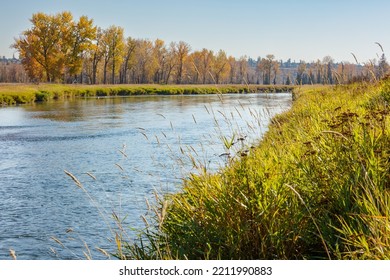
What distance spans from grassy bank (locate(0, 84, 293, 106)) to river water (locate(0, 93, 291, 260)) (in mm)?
8357

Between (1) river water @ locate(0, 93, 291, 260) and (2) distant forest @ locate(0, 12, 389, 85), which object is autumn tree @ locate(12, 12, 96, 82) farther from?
(1) river water @ locate(0, 93, 291, 260)

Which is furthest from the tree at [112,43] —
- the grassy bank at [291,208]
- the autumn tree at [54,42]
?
the grassy bank at [291,208]

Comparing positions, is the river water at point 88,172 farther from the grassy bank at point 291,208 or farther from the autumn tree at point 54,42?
the autumn tree at point 54,42

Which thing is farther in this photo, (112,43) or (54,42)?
(112,43)

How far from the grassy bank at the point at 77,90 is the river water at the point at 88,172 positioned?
8.36 meters

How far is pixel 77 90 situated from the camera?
4225 centimetres

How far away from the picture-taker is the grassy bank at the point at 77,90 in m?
32.8

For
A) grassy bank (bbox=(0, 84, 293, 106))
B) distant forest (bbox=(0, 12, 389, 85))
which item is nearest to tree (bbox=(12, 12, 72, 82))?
distant forest (bbox=(0, 12, 389, 85))

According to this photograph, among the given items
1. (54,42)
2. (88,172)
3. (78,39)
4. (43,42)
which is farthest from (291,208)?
(78,39)

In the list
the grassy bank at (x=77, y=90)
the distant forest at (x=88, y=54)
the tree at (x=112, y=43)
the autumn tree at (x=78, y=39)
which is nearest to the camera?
the distant forest at (x=88, y=54)

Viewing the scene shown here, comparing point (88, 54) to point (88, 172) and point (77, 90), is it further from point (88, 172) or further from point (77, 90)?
point (88, 172)

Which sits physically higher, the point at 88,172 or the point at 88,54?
the point at 88,54

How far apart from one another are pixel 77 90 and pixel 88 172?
38.6m

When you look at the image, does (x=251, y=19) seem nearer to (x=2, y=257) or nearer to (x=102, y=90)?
(x=2, y=257)
